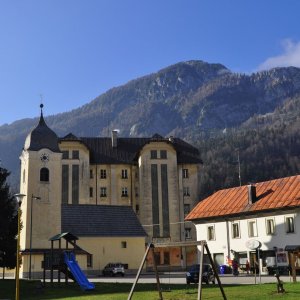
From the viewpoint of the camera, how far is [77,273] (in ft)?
125

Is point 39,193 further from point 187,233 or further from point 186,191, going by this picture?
point 186,191

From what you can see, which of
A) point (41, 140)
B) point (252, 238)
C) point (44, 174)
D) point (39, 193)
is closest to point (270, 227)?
point (252, 238)

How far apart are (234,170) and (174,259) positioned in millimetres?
77387

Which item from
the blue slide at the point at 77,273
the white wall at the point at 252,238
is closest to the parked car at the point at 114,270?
the white wall at the point at 252,238

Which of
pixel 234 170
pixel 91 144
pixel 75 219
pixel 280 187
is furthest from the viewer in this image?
pixel 234 170

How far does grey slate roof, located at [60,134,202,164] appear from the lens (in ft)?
304

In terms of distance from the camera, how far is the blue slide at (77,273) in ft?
115

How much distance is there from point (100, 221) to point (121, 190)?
23169 millimetres

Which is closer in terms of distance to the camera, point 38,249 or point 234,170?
point 38,249

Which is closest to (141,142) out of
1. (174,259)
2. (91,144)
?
(91,144)

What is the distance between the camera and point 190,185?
304 feet

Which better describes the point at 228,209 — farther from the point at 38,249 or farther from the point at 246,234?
the point at 38,249

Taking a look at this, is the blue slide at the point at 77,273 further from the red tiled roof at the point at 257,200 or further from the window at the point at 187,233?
the window at the point at 187,233

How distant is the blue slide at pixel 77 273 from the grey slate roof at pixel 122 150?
51444 mm
